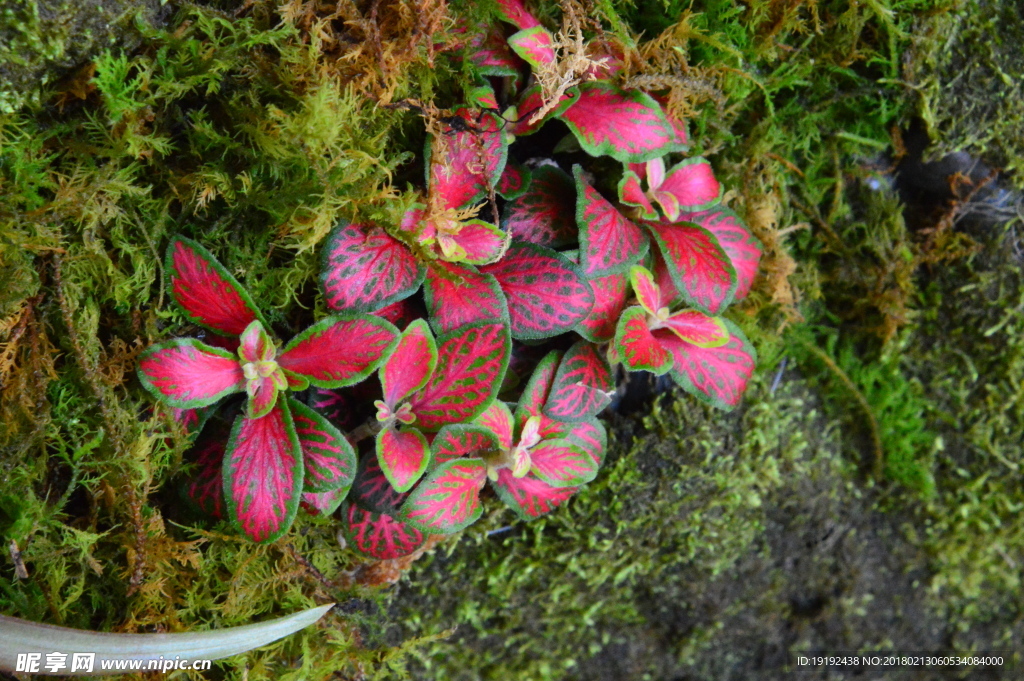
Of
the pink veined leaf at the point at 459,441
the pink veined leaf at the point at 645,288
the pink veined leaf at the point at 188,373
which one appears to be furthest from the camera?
the pink veined leaf at the point at 645,288

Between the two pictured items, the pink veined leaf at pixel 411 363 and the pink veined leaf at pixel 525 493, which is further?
the pink veined leaf at pixel 525 493

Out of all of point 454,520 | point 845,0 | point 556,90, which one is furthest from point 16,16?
point 845,0

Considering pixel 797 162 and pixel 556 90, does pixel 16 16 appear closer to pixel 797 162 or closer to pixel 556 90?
pixel 556 90

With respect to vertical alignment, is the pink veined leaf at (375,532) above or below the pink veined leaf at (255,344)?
below

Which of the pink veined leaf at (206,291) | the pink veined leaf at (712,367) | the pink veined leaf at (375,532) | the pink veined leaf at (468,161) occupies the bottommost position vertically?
the pink veined leaf at (375,532)

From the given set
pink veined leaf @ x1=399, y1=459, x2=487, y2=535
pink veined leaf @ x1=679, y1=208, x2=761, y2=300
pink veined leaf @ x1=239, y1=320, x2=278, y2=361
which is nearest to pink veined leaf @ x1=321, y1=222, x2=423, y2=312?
pink veined leaf @ x1=239, y1=320, x2=278, y2=361

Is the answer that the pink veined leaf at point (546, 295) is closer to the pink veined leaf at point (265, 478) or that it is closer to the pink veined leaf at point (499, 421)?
the pink veined leaf at point (499, 421)

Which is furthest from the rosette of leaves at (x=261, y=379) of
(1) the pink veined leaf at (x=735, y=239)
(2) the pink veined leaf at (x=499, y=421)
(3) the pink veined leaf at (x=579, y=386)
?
(1) the pink veined leaf at (x=735, y=239)
